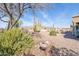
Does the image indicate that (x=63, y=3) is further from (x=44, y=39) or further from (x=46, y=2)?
(x=44, y=39)

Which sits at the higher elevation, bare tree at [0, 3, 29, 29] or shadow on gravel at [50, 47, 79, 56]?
bare tree at [0, 3, 29, 29]

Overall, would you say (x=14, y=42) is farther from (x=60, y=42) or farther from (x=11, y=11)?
(x=60, y=42)

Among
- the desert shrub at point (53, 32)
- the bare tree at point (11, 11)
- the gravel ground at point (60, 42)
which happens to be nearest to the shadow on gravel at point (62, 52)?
the gravel ground at point (60, 42)

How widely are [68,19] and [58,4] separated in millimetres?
191

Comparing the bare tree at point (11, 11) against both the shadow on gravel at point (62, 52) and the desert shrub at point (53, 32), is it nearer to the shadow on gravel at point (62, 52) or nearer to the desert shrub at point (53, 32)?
the desert shrub at point (53, 32)

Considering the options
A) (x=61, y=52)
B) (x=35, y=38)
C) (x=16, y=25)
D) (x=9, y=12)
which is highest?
(x=9, y=12)

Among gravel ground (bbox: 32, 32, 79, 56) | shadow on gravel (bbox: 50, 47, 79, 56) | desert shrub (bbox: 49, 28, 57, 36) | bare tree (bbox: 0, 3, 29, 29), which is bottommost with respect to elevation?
shadow on gravel (bbox: 50, 47, 79, 56)

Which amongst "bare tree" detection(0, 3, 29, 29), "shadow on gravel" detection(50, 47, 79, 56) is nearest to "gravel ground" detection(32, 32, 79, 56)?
"shadow on gravel" detection(50, 47, 79, 56)

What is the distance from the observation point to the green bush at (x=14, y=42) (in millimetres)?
2270

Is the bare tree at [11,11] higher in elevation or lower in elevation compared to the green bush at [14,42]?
higher

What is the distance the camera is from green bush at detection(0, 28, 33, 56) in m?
2.27

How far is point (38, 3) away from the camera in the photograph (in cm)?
230

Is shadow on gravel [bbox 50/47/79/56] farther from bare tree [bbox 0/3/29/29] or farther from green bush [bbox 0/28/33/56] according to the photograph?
bare tree [bbox 0/3/29/29]

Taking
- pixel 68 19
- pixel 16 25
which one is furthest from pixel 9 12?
pixel 68 19
